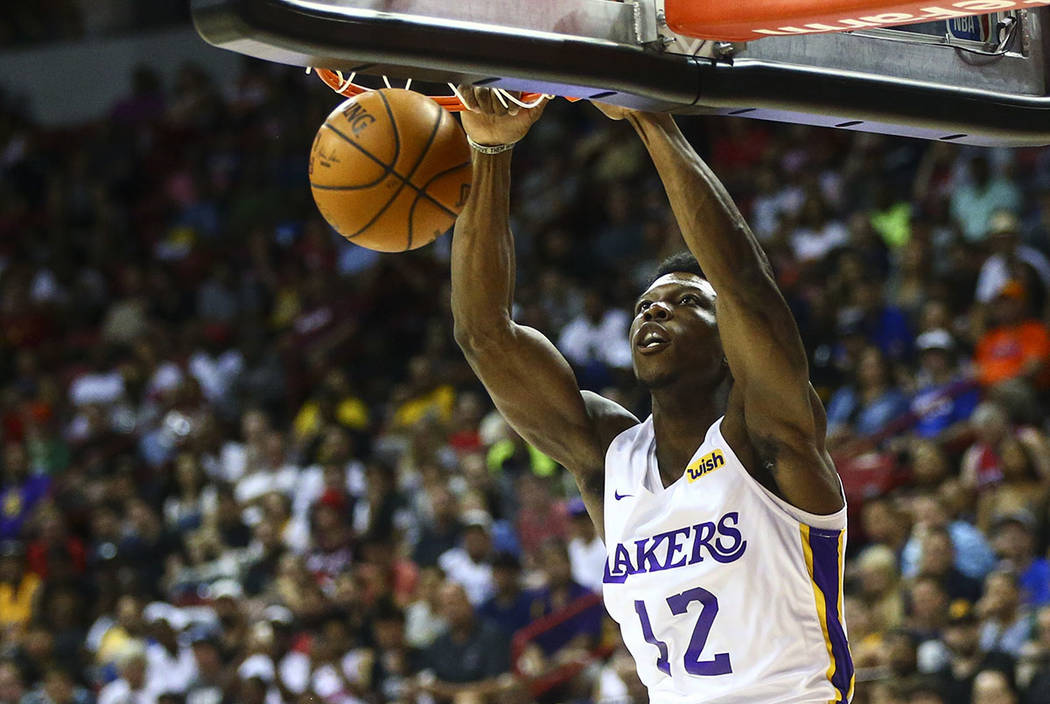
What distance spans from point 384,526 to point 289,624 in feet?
3.09

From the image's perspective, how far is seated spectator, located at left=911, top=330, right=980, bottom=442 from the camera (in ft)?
26.9

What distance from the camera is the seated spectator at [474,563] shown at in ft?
28.9

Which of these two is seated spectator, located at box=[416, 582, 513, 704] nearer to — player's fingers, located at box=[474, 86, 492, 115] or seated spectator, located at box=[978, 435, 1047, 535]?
seated spectator, located at box=[978, 435, 1047, 535]

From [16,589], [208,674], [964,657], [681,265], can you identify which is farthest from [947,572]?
[16,589]

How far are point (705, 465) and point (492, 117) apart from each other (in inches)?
39.0

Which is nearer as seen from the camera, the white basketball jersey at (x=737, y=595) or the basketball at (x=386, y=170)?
the white basketball jersey at (x=737, y=595)

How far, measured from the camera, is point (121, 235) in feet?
49.9

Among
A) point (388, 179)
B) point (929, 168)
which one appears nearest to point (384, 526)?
point (929, 168)

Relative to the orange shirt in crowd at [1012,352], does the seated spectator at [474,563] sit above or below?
below

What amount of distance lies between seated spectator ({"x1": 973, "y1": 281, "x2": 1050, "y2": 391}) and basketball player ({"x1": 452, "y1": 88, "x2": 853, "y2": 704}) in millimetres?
4446

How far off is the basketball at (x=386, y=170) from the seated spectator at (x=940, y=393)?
4.92 meters

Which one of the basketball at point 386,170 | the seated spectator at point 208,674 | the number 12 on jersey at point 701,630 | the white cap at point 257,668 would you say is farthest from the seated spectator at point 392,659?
the basketball at point 386,170

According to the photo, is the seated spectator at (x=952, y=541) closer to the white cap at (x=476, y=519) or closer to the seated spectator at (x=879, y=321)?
the seated spectator at (x=879, y=321)

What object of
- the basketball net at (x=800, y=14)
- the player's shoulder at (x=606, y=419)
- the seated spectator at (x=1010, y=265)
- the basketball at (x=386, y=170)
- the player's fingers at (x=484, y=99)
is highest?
the basketball net at (x=800, y=14)
